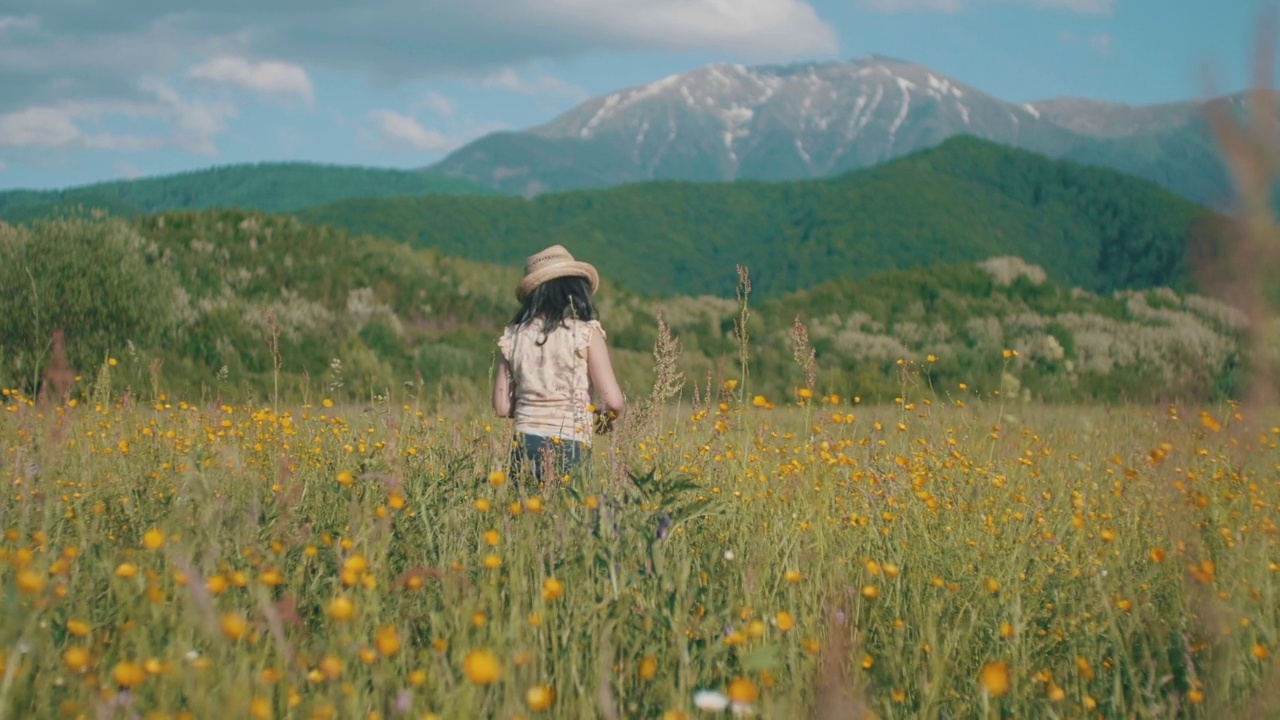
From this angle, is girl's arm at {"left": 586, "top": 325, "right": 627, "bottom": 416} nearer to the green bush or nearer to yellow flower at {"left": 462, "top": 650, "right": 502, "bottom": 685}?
yellow flower at {"left": 462, "top": 650, "right": 502, "bottom": 685}

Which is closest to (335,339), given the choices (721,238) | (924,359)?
(924,359)

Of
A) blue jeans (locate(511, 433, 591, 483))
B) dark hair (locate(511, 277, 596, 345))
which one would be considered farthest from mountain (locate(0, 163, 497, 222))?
blue jeans (locate(511, 433, 591, 483))

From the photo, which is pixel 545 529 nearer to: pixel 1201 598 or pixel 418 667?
pixel 418 667

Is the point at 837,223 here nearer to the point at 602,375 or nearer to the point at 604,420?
the point at 602,375

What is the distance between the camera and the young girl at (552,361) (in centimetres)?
556

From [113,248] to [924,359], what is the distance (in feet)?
37.4

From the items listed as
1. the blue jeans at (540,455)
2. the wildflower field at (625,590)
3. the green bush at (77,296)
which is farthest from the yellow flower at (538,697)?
the green bush at (77,296)

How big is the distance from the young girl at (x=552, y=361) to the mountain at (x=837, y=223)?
50.8m

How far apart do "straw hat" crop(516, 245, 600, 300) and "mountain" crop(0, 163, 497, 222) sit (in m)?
89.1

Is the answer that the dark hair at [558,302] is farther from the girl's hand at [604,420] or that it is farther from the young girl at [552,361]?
the girl's hand at [604,420]

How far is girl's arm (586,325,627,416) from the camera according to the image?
A: 5.48 meters

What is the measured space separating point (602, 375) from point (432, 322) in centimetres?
1184

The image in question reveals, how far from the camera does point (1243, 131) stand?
1990 millimetres

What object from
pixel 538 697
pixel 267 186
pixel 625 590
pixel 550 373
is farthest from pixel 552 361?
pixel 267 186
